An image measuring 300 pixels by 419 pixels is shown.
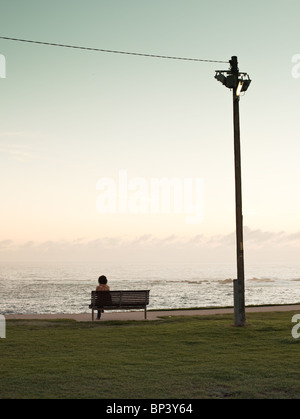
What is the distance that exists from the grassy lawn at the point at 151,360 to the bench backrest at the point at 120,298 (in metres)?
1.46

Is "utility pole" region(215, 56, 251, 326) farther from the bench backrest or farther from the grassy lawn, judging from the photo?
the bench backrest

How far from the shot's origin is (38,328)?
1334 cm

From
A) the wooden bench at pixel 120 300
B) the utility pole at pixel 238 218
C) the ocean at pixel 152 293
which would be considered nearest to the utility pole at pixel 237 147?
the utility pole at pixel 238 218

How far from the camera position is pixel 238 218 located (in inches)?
540

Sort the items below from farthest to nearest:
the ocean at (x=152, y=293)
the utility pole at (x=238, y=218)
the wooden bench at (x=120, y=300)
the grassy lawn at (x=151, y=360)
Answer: the ocean at (x=152, y=293) < the wooden bench at (x=120, y=300) < the utility pole at (x=238, y=218) < the grassy lawn at (x=151, y=360)

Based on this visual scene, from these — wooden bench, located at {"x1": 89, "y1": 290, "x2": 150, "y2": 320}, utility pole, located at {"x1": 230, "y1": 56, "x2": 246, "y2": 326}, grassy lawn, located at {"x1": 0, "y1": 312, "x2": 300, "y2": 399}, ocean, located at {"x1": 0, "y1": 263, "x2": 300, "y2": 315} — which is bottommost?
ocean, located at {"x1": 0, "y1": 263, "x2": 300, "y2": 315}

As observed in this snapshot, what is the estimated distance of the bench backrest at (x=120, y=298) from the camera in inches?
616

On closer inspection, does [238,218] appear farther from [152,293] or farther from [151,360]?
[152,293]

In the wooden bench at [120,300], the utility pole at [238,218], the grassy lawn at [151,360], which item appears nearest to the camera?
the grassy lawn at [151,360]

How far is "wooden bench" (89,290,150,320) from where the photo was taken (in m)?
15.6

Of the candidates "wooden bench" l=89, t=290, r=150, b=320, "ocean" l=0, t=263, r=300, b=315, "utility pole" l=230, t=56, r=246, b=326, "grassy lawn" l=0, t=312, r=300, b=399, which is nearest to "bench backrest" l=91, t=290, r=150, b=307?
"wooden bench" l=89, t=290, r=150, b=320

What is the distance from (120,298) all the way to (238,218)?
4.63 meters

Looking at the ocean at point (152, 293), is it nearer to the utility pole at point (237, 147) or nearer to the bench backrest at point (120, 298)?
the bench backrest at point (120, 298)

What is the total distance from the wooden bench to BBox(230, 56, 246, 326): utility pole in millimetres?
3404
